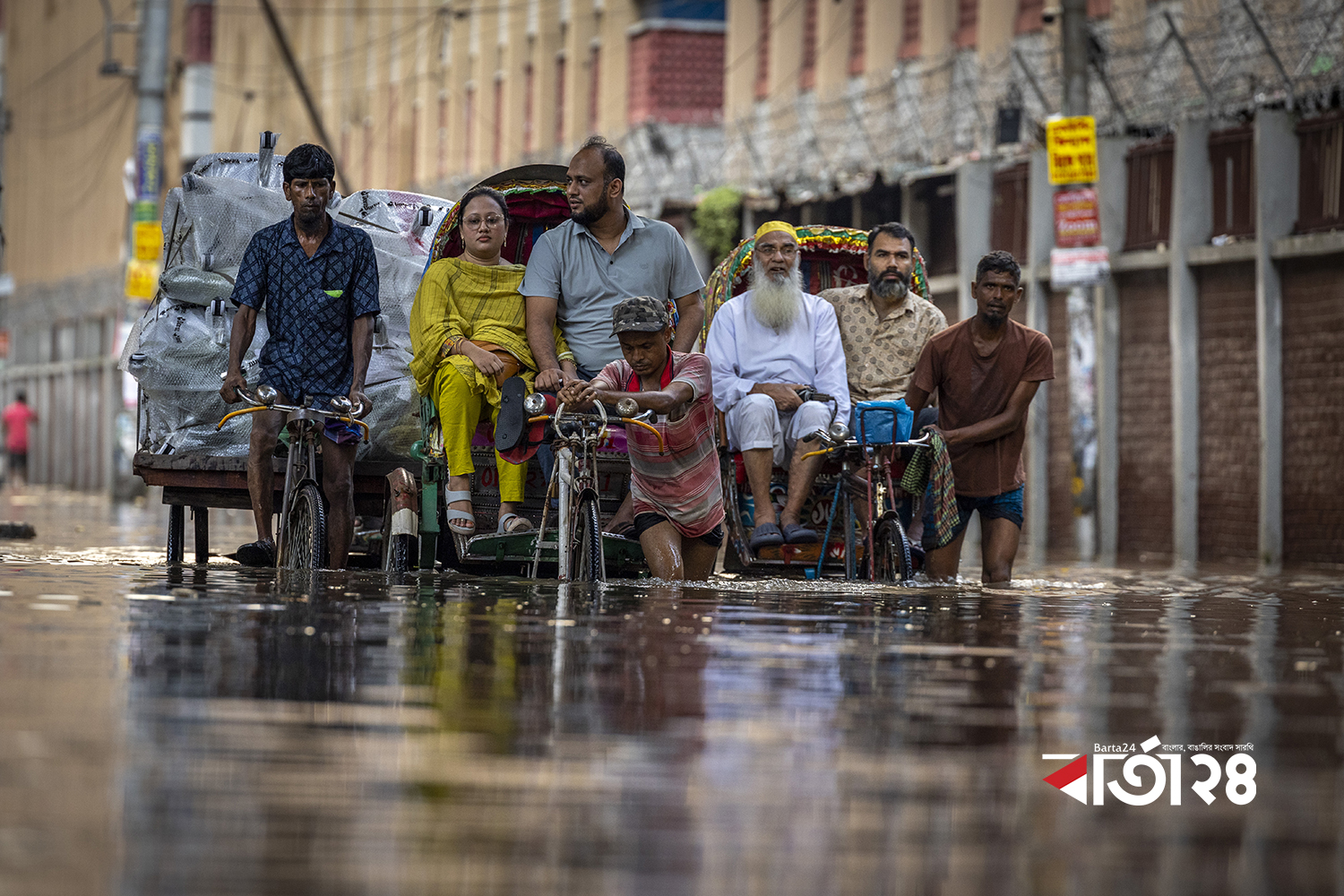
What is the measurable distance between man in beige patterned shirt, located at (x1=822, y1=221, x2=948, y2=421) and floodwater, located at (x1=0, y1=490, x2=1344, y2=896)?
4.25m

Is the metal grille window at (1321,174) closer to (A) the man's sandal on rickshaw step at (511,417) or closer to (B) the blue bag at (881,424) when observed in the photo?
(B) the blue bag at (881,424)

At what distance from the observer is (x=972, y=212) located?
25.5 m

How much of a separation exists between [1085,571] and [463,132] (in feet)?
116

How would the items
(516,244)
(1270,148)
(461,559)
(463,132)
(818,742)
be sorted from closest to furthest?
(818,742)
(461,559)
(516,244)
(1270,148)
(463,132)

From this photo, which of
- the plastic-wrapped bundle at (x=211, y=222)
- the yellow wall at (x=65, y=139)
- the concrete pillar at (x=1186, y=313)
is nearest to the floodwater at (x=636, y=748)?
the plastic-wrapped bundle at (x=211, y=222)

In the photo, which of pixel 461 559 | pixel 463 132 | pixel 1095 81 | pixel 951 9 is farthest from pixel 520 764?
pixel 463 132

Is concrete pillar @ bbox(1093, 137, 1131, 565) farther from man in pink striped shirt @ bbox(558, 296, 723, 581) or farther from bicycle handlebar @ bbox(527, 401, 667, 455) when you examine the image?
bicycle handlebar @ bbox(527, 401, 667, 455)

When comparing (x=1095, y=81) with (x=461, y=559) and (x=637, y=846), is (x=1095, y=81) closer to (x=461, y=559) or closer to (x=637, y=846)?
(x=461, y=559)

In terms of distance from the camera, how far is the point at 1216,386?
21.0 m

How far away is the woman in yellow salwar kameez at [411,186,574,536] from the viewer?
11836 mm

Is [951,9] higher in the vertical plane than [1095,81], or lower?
higher

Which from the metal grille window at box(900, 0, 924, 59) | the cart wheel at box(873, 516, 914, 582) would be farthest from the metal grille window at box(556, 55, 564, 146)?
the cart wheel at box(873, 516, 914, 582)

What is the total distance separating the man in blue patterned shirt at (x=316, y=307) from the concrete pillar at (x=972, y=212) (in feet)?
45.7

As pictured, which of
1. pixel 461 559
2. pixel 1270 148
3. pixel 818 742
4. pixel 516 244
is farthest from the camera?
pixel 1270 148
